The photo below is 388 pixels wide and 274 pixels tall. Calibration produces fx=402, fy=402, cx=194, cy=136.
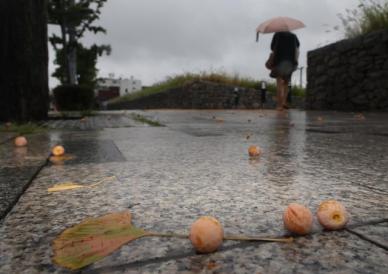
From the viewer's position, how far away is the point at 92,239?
84 centimetres

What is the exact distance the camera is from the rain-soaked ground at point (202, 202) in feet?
2.46

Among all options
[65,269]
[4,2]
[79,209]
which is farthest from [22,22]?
[65,269]

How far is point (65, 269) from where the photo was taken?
72 cm

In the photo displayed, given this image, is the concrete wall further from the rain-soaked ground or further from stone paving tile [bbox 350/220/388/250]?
stone paving tile [bbox 350/220/388/250]

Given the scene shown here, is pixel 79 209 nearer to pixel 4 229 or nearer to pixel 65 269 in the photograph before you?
pixel 4 229

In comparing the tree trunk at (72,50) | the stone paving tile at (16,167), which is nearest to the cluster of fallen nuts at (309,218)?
the stone paving tile at (16,167)

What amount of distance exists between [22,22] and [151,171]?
382 centimetres

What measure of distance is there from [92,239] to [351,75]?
9.66 meters

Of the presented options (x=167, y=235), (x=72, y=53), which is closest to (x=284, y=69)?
(x=167, y=235)

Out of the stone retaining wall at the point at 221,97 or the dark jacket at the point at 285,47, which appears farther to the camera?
→ the stone retaining wall at the point at 221,97

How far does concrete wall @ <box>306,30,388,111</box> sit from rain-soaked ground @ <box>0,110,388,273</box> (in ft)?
23.3

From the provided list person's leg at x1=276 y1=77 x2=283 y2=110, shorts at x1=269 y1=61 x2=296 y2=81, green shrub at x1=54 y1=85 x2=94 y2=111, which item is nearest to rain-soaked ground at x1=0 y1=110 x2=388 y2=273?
shorts at x1=269 y1=61 x2=296 y2=81

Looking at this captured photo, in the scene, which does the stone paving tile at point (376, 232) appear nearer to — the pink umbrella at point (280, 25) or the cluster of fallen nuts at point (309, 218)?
the cluster of fallen nuts at point (309, 218)

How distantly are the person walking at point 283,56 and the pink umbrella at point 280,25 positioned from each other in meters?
0.88
